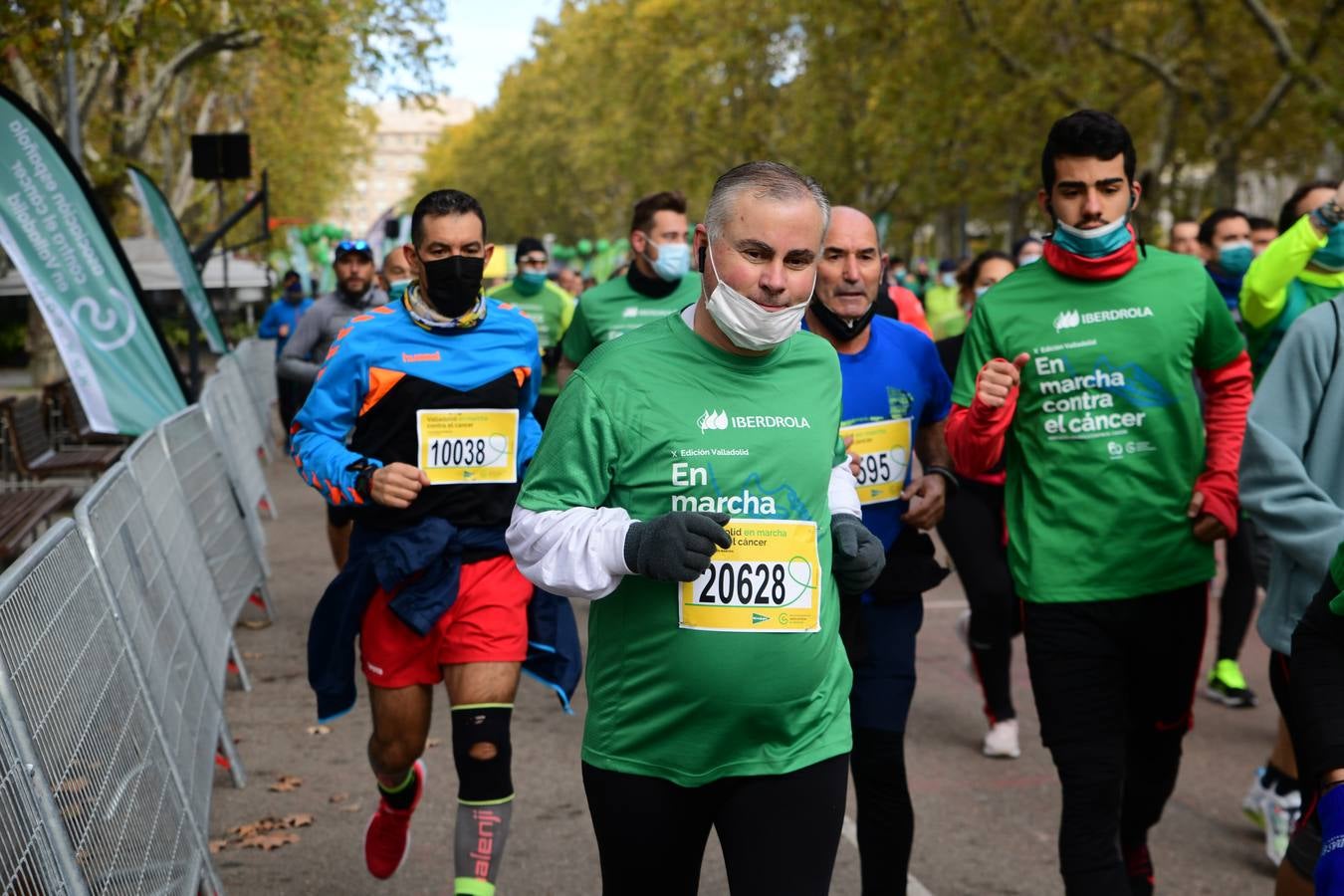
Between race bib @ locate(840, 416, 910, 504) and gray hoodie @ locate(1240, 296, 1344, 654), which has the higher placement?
gray hoodie @ locate(1240, 296, 1344, 654)

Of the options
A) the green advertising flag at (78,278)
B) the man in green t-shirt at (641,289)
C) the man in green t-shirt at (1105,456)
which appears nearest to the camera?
the man in green t-shirt at (1105,456)

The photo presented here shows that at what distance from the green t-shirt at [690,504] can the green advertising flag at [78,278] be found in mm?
4767

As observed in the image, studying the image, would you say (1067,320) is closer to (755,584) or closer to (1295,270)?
(1295,270)

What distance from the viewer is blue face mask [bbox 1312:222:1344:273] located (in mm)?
5449

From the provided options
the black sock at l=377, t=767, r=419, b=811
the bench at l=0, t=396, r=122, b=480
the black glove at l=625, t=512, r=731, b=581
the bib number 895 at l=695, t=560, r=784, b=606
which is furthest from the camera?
the bench at l=0, t=396, r=122, b=480

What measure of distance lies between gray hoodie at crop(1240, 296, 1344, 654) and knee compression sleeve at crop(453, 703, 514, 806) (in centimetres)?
209

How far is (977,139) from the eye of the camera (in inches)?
1471

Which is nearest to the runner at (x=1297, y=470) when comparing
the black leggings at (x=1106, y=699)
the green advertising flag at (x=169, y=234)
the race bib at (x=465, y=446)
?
the black leggings at (x=1106, y=699)

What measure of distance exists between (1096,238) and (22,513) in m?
5.80

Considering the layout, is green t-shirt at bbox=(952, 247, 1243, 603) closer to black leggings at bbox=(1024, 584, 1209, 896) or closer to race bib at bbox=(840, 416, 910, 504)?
black leggings at bbox=(1024, 584, 1209, 896)

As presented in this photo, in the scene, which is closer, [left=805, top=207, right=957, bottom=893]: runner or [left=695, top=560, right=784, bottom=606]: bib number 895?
[left=695, top=560, right=784, bottom=606]: bib number 895

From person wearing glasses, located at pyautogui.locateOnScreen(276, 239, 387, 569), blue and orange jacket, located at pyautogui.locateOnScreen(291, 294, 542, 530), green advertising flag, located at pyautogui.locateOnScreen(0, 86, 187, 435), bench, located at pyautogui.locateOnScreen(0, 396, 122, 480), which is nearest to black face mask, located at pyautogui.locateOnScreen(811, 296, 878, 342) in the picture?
blue and orange jacket, located at pyautogui.locateOnScreen(291, 294, 542, 530)

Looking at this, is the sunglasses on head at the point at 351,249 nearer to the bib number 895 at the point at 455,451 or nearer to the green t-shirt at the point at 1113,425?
the bib number 895 at the point at 455,451

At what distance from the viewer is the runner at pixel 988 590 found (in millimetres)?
6812
